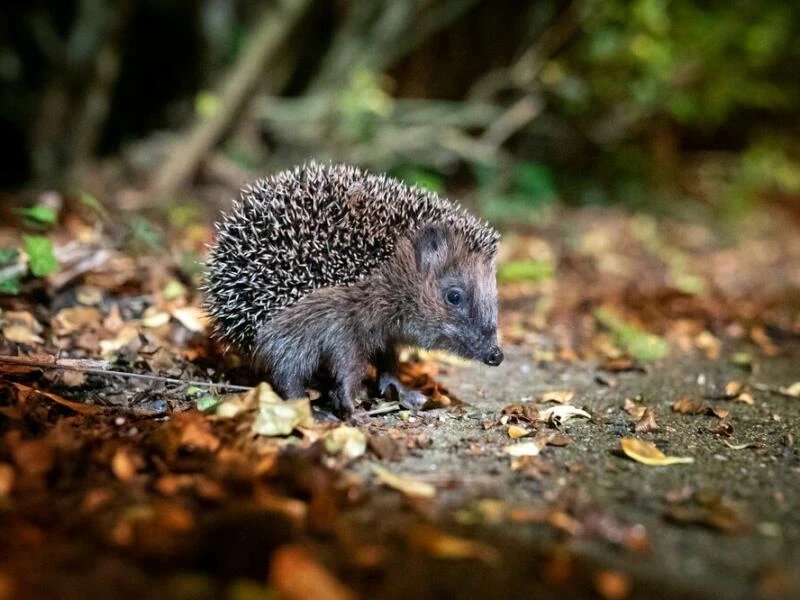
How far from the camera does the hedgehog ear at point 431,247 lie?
16.0ft

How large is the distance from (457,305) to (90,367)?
7.48ft

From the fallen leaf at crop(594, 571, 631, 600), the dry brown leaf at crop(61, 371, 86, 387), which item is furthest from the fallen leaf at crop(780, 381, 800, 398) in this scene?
the dry brown leaf at crop(61, 371, 86, 387)

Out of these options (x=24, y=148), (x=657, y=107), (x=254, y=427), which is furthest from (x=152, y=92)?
(x=254, y=427)

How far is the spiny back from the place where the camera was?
15.2 ft

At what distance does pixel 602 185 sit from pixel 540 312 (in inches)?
324

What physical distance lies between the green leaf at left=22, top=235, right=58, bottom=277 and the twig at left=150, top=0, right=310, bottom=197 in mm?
4324

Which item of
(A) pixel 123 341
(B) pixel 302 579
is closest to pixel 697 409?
(B) pixel 302 579

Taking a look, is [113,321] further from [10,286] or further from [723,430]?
[723,430]

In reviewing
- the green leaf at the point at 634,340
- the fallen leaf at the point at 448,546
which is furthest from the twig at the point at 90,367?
the green leaf at the point at 634,340

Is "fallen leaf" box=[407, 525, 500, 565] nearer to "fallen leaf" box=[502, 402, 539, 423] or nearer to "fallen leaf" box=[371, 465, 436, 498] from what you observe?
"fallen leaf" box=[371, 465, 436, 498]

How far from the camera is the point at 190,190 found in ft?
32.8

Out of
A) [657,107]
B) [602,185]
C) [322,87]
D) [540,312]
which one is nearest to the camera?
[540,312]

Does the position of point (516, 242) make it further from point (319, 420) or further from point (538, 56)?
point (319, 420)

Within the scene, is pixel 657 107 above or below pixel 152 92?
above
